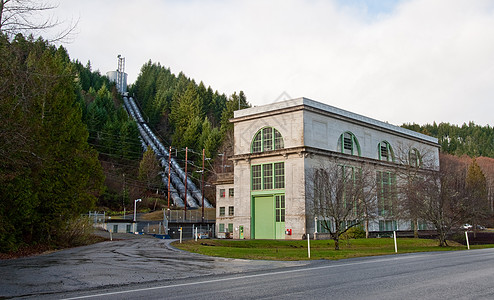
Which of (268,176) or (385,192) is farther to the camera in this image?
(268,176)

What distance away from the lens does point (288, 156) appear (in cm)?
4103

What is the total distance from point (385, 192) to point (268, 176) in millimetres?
12010

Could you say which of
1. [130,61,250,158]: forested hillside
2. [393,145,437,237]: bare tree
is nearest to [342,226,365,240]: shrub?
[393,145,437,237]: bare tree

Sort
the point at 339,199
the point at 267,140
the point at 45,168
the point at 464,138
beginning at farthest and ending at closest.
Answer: the point at 464,138, the point at 267,140, the point at 339,199, the point at 45,168

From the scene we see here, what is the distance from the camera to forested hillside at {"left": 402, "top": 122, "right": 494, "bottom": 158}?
131625 mm

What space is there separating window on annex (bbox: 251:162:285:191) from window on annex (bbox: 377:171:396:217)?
9567 mm

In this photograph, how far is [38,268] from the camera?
13.8 meters

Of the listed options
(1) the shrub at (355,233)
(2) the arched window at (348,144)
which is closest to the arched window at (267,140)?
(2) the arched window at (348,144)

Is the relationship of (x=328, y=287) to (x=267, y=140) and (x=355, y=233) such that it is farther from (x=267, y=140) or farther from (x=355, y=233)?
(x=267, y=140)

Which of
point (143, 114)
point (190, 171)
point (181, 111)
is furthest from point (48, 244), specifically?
point (143, 114)

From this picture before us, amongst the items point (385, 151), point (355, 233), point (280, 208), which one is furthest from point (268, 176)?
point (385, 151)

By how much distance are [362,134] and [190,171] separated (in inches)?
1988

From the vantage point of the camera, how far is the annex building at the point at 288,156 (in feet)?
131

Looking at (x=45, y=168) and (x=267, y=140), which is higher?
(x=267, y=140)
